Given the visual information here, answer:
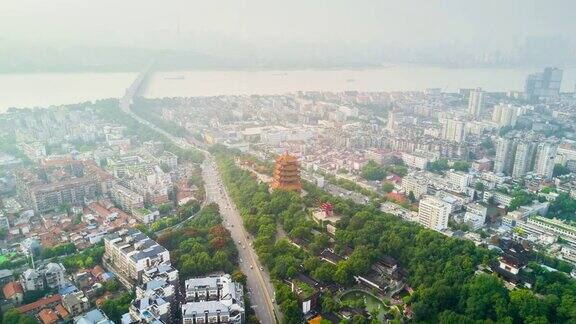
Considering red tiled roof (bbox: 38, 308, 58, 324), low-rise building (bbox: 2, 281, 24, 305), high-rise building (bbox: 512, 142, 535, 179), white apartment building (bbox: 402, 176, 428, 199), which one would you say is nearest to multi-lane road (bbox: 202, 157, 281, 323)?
red tiled roof (bbox: 38, 308, 58, 324)

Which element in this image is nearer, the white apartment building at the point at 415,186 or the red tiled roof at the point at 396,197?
the red tiled roof at the point at 396,197

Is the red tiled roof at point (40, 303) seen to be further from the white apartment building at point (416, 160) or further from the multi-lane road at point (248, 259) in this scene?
the white apartment building at point (416, 160)

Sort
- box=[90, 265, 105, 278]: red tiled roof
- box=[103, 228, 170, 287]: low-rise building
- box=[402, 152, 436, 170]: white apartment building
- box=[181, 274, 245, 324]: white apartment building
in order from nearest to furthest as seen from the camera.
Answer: box=[181, 274, 245, 324]: white apartment building < box=[103, 228, 170, 287]: low-rise building < box=[90, 265, 105, 278]: red tiled roof < box=[402, 152, 436, 170]: white apartment building

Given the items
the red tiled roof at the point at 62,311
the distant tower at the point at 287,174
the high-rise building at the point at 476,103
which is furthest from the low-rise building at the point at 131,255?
the high-rise building at the point at 476,103

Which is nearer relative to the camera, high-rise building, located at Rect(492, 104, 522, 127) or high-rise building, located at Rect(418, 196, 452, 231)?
high-rise building, located at Rect(418, 196, 452, 231)

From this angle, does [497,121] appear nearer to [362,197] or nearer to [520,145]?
[520,145]

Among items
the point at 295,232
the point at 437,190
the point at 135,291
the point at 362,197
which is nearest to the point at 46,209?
the point at 135,291

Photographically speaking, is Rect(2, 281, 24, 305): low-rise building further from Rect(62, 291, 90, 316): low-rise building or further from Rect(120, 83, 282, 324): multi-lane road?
Rect(120, 83, 282, 324): multi-lane road
